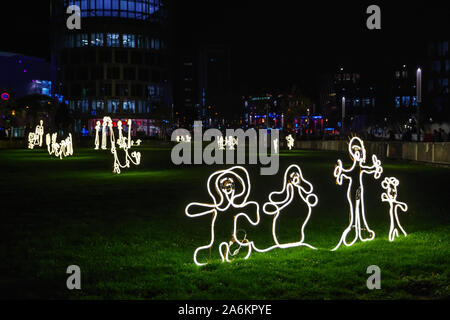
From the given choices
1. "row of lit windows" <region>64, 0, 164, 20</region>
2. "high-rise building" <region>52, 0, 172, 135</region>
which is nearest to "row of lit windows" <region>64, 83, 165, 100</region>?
"high-rise building" <region>52, 0, 172, 135</region>

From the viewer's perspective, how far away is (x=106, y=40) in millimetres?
123688

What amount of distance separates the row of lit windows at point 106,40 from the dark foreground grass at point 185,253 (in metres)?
111

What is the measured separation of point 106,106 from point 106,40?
14209 mm

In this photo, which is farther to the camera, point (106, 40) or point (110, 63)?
point (106, 40)

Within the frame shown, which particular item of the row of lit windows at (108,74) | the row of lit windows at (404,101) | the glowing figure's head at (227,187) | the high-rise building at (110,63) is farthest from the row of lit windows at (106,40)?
the glowing figure's head at (227,187)

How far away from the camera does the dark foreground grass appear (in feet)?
22.7

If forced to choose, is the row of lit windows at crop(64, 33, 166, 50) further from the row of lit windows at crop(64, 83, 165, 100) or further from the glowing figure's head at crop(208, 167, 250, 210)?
the glowing figure's head at crop(208, 167, 250, 210)

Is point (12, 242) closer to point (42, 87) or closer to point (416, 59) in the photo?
point (42, 87)

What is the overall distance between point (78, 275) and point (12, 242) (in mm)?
3173

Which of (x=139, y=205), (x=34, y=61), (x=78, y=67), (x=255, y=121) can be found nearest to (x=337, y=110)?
(x=255, y=121)

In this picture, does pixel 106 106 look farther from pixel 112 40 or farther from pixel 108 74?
pixel 112 40

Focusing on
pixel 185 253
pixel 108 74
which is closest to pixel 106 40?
pixel 108 74

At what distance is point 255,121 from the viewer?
19012 centimetres

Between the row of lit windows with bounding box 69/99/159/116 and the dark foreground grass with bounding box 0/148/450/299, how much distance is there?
10816 cm
